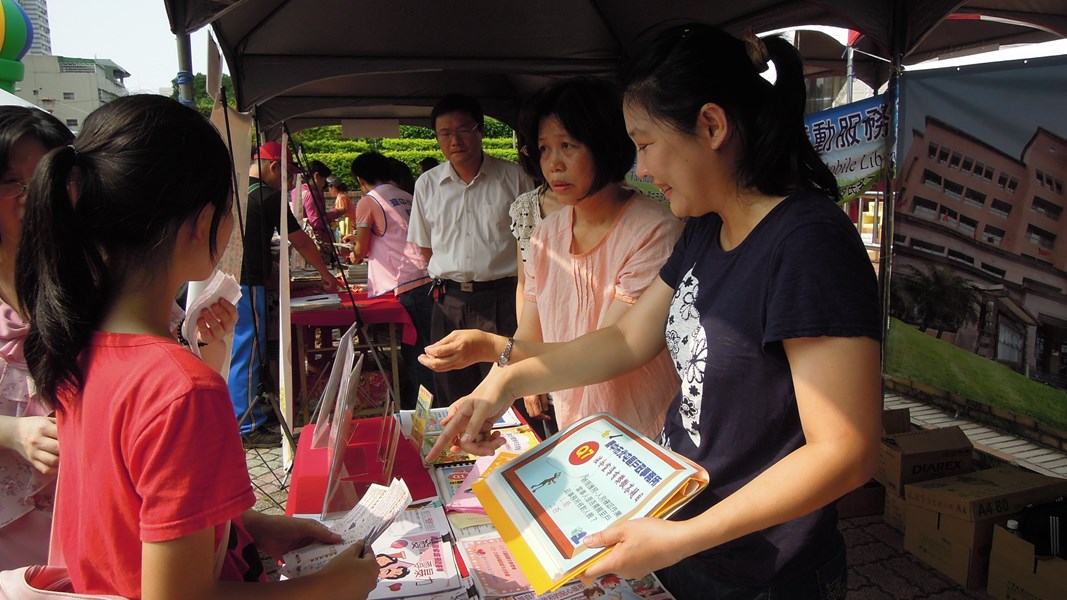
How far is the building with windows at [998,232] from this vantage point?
110 inches

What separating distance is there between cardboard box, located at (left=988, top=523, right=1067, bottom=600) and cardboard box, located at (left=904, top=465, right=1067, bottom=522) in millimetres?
96

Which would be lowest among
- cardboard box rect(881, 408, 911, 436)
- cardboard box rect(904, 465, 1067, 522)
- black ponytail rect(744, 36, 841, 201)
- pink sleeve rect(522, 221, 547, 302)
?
cardboard box rect(904, 465, 1067, 522)

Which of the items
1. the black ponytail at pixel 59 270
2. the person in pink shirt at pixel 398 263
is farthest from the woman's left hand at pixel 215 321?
the person in pink shirt at pixel 398 263

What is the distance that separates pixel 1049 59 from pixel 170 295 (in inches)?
129

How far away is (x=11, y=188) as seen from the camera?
4.71 ft

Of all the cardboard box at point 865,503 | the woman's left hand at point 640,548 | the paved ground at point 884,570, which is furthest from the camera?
the cardboard box at point 865,503

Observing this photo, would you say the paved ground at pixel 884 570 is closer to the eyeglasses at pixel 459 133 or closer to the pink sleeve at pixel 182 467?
the pink sleeve at pixel 182 467

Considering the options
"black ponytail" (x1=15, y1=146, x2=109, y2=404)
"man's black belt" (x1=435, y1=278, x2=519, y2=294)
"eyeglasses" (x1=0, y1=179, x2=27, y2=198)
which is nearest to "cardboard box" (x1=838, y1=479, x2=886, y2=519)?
"man's black belt" (x1=435, y1=278, x2=519, y2=294)

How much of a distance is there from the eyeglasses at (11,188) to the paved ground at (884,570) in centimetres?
126

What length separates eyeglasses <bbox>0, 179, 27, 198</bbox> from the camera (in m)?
1.42

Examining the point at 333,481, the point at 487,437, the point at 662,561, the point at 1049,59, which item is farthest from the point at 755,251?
the point at 1049,59

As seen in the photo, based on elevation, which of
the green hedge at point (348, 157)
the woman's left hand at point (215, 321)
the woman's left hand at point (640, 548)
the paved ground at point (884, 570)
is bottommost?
the paved ground at point (884, 570)

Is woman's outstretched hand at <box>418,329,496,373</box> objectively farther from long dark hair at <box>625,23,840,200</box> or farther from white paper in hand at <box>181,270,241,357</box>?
long dark hair at <box>625,23,840,200</box>

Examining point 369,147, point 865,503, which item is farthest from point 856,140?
point 369,147
